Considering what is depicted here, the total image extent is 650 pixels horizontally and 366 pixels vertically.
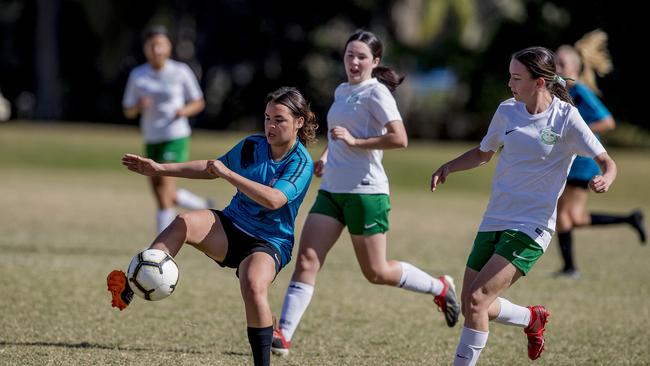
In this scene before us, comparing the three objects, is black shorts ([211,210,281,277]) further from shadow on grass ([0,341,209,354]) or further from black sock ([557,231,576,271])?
Answer: black sock ([557,231,576,271])

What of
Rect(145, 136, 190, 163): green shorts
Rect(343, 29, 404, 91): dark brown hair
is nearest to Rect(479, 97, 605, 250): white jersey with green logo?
Rect(343, 29, 404, 91): dark brown hair

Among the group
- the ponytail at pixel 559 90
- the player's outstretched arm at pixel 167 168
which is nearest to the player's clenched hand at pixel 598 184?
the ponytail at pixel 559 90

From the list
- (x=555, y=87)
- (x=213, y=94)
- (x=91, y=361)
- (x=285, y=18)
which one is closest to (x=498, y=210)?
(x=555, y=87)

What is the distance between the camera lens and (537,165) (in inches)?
224

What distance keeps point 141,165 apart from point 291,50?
33781mm

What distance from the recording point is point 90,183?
20969 millimetres

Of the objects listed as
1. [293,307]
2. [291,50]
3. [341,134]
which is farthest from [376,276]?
[291,50]

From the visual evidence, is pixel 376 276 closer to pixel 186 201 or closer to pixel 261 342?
pixel 261 342

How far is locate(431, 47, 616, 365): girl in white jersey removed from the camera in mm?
5523

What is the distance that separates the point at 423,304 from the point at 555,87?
3.60 meters

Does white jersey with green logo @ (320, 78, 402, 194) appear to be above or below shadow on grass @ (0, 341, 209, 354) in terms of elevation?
above

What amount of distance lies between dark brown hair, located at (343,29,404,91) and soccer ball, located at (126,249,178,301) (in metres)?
2.30

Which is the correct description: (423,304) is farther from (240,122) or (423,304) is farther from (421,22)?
(240,122)

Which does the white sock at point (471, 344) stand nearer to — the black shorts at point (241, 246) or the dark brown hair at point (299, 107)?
the black shorts at point (241, 246)
